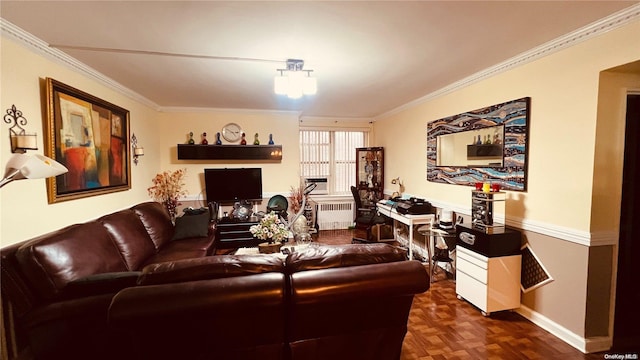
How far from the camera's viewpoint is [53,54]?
7.79ft

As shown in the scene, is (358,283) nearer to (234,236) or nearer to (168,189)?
(234,236)

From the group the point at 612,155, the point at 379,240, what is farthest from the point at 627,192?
the point at 379,240

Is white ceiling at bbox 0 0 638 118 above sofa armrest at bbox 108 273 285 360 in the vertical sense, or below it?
above

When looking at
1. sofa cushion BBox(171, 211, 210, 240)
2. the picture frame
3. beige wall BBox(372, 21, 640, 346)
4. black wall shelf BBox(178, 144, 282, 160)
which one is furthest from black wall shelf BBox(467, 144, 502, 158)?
the picture frame

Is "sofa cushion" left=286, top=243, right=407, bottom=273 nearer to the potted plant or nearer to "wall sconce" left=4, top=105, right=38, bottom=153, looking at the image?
the potted plant

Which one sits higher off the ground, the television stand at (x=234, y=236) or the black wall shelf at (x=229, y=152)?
the black wall shelf at (x=229, y=152)

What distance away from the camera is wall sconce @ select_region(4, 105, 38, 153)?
6.40ft

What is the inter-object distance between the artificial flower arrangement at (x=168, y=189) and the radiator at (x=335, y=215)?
9.14 feet

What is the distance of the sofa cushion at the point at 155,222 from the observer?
11.0ft

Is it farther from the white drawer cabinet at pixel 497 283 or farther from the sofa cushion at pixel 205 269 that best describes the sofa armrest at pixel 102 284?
the white drawer cabinet at pixel 497 283

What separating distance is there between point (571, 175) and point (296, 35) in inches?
99.1

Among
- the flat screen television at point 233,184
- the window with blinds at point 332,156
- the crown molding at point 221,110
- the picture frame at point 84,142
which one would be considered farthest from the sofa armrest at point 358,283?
the window with blinds at point 332,156

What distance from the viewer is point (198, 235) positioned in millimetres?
3688

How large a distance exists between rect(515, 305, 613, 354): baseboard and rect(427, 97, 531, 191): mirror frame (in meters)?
1.20
